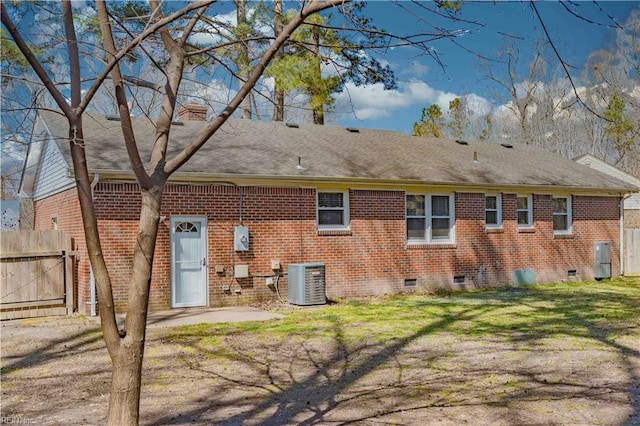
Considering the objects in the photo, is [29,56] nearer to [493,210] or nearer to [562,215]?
[493,210]

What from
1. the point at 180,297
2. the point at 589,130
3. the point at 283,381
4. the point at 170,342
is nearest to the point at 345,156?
the point at 180,297

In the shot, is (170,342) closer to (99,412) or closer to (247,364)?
(247,364)

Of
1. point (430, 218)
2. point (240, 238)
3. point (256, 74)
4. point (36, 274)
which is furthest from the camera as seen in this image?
point (430, 218)

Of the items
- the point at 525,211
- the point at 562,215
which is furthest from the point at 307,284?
the point at 562,215

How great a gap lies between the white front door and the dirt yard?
2744 millimetres

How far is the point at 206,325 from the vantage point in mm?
10922

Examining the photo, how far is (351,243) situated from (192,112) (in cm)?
663

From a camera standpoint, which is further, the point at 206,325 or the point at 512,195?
the point at 512,195

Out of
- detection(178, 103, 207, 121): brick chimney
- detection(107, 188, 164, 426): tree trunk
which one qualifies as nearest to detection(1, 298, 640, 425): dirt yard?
detection(107, 188, 164, 426): tree trunk

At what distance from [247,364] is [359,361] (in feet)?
5.01

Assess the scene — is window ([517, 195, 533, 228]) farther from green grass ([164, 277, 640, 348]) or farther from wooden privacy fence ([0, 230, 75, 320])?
wooden privacy fence ([0, 230, 75, 320])

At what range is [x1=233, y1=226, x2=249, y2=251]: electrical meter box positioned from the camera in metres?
13.3

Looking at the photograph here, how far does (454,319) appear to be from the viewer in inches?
447

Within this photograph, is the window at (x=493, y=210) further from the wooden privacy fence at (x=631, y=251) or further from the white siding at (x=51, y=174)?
the white siding at (x=51, y=174)
